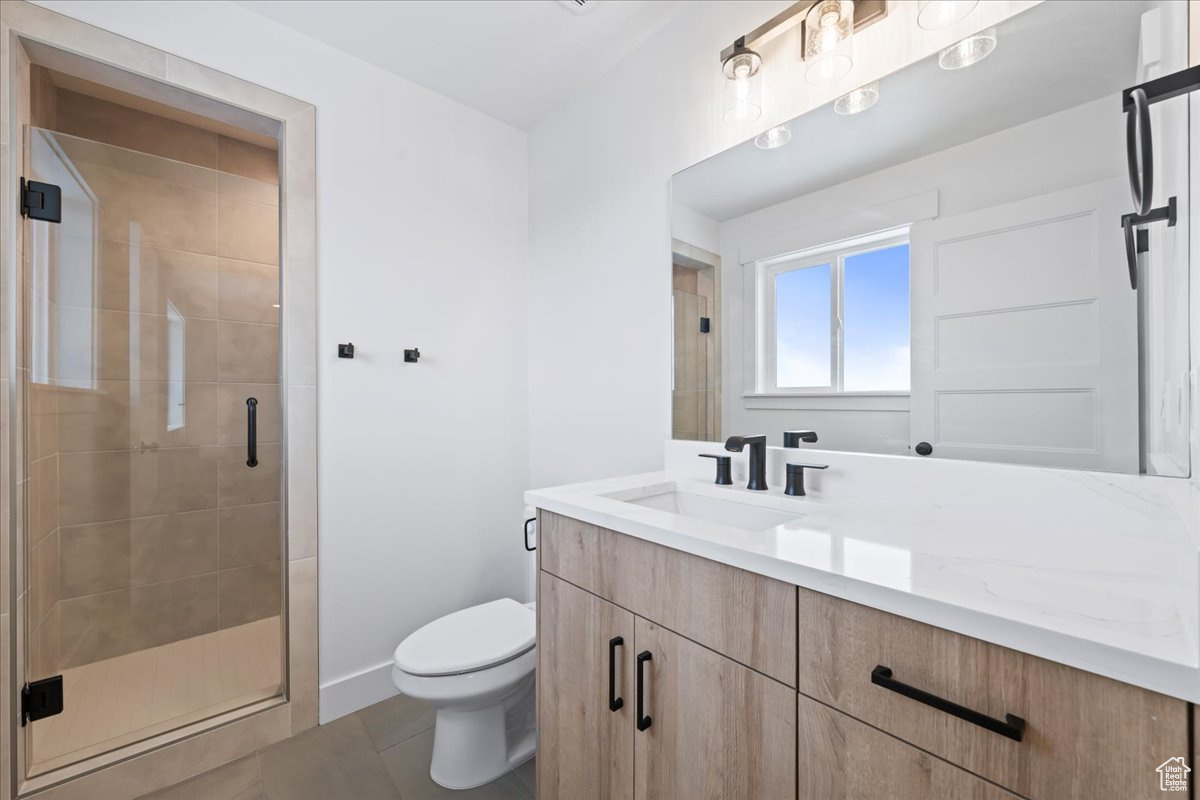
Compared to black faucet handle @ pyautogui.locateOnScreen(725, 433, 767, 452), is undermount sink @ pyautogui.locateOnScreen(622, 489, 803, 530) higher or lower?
lower

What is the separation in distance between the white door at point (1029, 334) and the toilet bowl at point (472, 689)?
4.31 feet

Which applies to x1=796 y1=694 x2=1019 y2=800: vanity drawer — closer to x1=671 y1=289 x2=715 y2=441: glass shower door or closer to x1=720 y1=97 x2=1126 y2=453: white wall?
x1=720 y1=97 x2=1126 y2=453: white wall

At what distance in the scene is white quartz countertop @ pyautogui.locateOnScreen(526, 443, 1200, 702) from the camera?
1.56ft

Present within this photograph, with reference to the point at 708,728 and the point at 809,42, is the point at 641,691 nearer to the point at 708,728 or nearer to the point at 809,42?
the point at 708,728

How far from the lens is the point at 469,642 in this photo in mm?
1519

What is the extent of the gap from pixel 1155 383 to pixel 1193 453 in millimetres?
126

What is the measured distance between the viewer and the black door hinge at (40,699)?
1353 mm

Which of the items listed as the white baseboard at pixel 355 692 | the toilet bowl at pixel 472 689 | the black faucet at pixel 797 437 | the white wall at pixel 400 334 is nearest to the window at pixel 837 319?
the black faucet at pixel 797 437

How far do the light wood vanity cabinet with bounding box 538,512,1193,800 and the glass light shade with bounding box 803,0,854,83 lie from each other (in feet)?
4.20

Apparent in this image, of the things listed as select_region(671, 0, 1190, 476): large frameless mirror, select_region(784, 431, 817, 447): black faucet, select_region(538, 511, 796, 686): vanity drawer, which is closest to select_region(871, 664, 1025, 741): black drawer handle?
select_region(538, 511, 796, 686): vanity drawer

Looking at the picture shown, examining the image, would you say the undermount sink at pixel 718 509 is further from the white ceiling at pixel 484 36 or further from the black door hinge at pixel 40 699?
the black door hinge at pixel 40 699

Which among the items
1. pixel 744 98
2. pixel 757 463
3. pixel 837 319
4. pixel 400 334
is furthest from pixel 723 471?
pixel 400 334

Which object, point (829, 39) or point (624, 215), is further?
point (624, 215)

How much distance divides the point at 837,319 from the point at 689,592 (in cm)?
83
